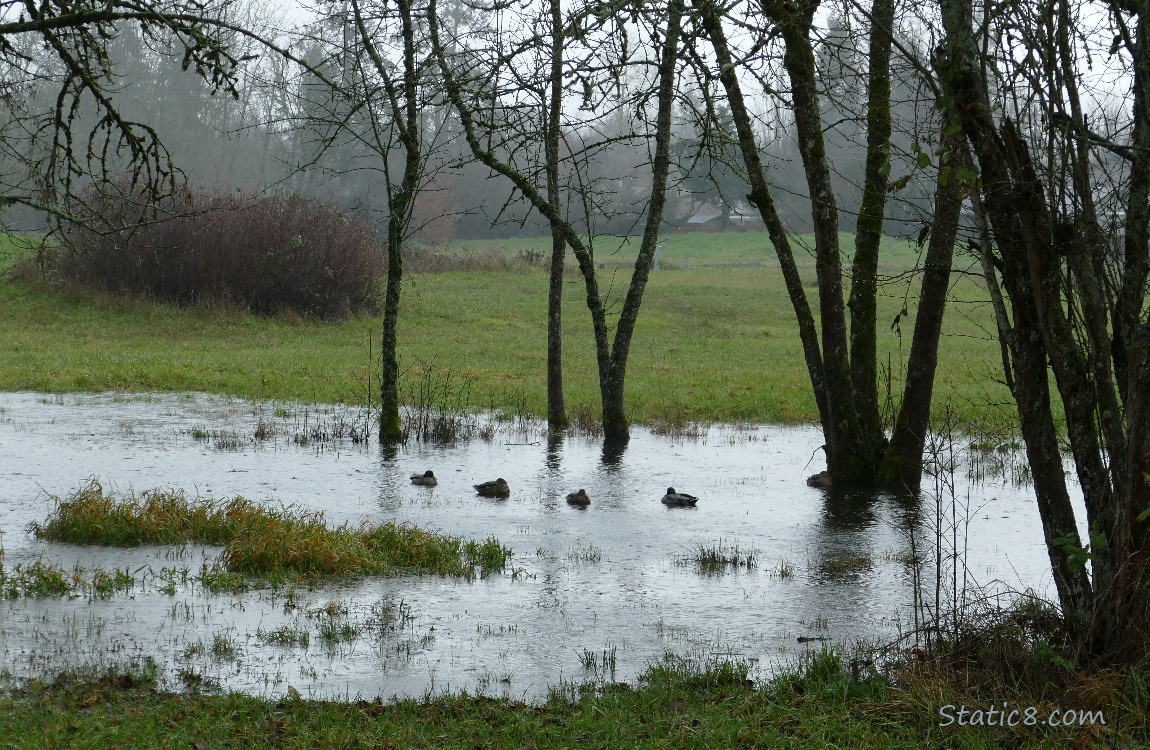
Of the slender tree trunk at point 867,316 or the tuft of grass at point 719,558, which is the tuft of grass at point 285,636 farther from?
the slender tree trunk at point 867,316

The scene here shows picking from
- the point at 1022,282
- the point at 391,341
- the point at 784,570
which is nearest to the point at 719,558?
the point at 784,570

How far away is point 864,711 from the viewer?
19.3 ft

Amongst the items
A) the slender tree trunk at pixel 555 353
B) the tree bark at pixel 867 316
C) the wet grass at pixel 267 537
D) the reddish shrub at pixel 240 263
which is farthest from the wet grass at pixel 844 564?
the reddish shrub at pixel 240 263

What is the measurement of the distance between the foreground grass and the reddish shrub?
2744cm

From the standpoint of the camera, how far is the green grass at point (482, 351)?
2141cm

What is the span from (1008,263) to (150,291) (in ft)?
98.6

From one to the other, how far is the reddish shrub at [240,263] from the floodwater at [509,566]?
1495cm

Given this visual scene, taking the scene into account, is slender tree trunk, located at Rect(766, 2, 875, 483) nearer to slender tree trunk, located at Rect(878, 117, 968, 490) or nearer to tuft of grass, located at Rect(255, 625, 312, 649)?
slender tree trunk, located at Rect(878, 117, 968, 490)

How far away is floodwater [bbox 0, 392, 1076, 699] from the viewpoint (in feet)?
23.4

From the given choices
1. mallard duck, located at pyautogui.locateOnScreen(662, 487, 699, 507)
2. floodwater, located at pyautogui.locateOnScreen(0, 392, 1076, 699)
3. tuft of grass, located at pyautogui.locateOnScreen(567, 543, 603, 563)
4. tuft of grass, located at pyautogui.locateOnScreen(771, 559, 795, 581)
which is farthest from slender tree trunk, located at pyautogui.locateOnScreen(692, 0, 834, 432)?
tuft of grass, located at pyautogui.locateOnScreen(567, 543, 603, 563)

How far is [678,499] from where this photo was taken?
495 inches

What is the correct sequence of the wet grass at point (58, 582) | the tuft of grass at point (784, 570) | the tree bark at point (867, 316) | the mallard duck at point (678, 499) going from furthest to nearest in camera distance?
1. the tree bark at point (867, 316)
2. the mallard duck at point (678, 499)
3. the tuft of grass at point (784, 570)
4. the wet grass at point (58, 582)

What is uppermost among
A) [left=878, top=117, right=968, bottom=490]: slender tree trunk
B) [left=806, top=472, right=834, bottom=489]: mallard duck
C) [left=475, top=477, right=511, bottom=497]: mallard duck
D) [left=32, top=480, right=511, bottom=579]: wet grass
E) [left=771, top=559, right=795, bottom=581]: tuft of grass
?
[left=878, top=117, right=968, bottom=490]: slender tree trunk

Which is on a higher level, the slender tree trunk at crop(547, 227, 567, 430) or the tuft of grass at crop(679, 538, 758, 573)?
the slender tree trunk at crop(547, 227, 567, 430)
